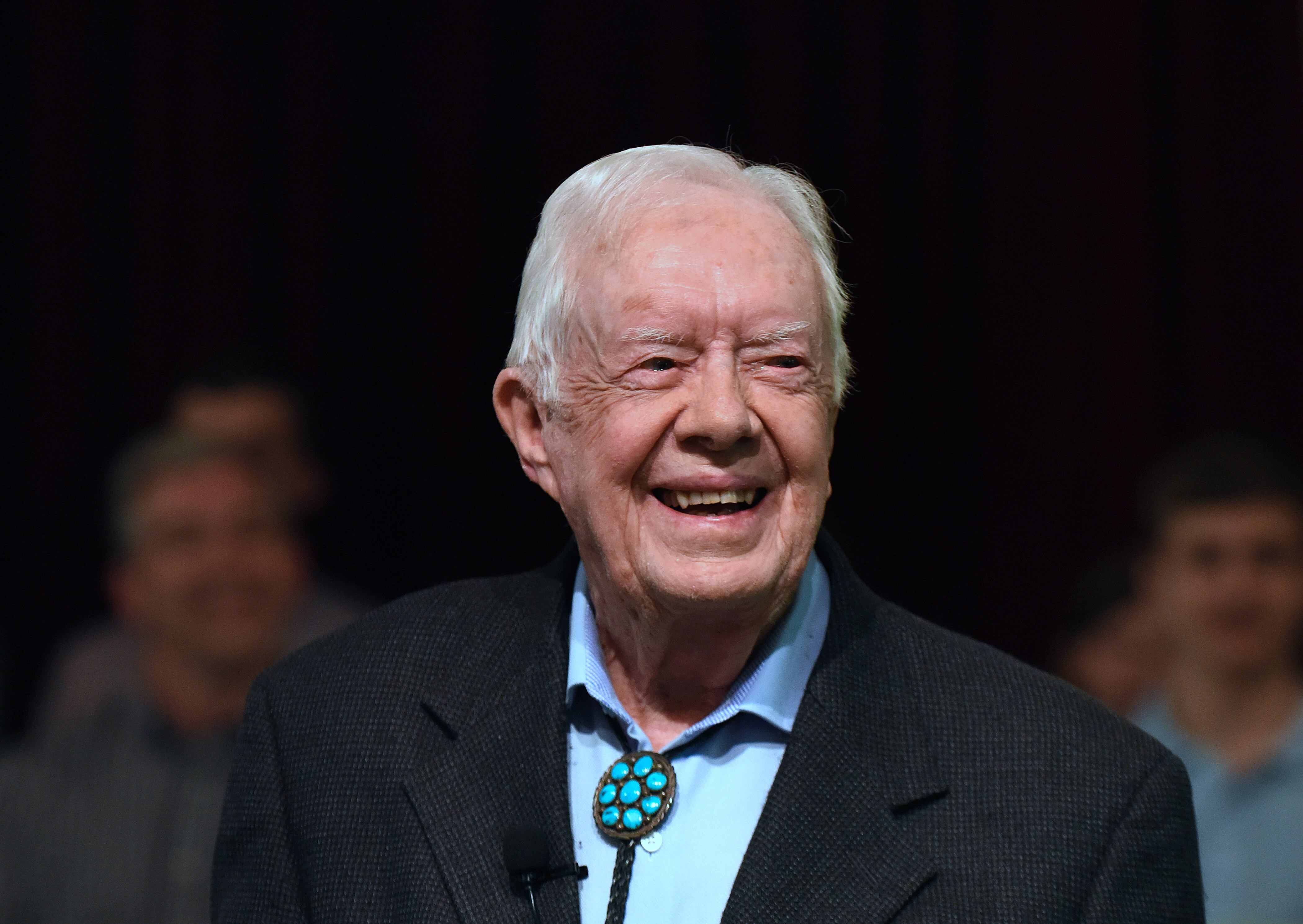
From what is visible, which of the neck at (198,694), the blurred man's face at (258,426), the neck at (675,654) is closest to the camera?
the neck at (675,654)

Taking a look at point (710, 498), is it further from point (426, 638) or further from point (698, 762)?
point (426, 638)

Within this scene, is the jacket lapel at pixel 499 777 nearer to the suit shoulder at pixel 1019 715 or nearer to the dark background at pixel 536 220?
the suit shoulder at pixel 1019 715

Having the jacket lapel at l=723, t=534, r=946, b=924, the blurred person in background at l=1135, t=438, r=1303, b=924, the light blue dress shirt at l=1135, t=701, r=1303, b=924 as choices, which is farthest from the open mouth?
the blurred person in background at l=1135, t=438, r=1303, b=924

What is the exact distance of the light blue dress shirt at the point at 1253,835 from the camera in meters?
3.08

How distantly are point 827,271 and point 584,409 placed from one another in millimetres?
339

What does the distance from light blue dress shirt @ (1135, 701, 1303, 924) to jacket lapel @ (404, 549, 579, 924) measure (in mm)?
1759

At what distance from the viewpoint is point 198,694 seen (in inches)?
129

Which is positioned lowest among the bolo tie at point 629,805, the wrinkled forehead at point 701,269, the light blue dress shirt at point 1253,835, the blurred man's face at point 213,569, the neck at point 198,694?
the light blue dress shirt at point 1253,835

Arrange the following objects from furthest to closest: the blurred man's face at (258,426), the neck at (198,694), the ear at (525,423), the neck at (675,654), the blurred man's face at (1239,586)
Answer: the blurred man's face at (258,426), the blurred man's face at (1239,586), the neck at (198,694), the ear at (525,423), the neck at (675,654)

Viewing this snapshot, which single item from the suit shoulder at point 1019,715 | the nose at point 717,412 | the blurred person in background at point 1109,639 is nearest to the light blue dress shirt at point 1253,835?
the blurred person in background at point 1109,639

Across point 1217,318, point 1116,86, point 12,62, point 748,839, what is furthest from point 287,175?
point 748,839

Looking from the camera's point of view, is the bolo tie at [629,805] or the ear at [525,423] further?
the ear at [525,423]

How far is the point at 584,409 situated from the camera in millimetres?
1768

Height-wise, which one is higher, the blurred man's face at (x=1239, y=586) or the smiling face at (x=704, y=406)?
the smiling face at (x=704, y=406)
